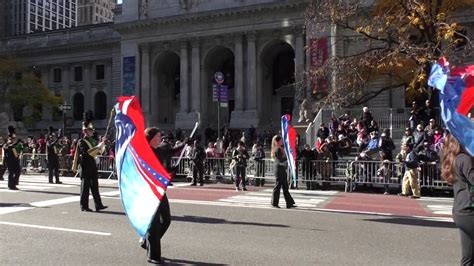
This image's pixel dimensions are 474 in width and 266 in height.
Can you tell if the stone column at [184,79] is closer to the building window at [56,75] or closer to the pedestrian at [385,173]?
the building window at [56,75]

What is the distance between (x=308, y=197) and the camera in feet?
49.4

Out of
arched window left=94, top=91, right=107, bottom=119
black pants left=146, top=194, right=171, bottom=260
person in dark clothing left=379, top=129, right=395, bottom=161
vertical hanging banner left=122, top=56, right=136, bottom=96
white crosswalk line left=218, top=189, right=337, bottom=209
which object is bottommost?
white crosswalk line left=218, top=189, right=337, bottom=209

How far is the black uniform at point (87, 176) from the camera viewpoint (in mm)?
11500

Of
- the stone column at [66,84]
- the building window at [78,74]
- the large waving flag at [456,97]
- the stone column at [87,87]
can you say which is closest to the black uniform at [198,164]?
the large waving flag at [456,97]

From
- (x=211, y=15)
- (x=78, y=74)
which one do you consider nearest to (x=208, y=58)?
(x=211, y=15)

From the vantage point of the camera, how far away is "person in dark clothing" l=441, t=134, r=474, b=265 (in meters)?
4.59

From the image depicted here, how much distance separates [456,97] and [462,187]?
1179 mm

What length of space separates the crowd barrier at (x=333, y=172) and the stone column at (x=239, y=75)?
29.6 meters

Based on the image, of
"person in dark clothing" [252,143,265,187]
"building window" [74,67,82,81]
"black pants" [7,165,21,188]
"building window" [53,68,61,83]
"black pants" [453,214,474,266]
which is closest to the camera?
"black pants" [453,214,474,266]

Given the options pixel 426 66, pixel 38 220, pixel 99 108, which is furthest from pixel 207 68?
pixel 38 220

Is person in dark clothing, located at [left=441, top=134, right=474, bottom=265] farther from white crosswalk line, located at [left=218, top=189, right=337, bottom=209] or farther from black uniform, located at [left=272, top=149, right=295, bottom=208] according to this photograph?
white crosswalk line, located at [left=218, top=189, right=337, bottom=209]

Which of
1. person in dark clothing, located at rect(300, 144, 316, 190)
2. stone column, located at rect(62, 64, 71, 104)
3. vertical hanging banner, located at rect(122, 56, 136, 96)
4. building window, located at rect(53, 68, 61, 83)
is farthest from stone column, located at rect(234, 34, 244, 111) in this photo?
person in dark clothing, located at rect(300, 144, 316, 190)

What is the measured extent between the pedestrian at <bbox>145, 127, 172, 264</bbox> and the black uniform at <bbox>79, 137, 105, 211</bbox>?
4.66m

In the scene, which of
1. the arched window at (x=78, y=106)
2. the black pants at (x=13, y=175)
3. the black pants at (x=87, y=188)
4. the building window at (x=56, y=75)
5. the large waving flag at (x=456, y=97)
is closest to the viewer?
the large waving flag at (x=456, y=97)
